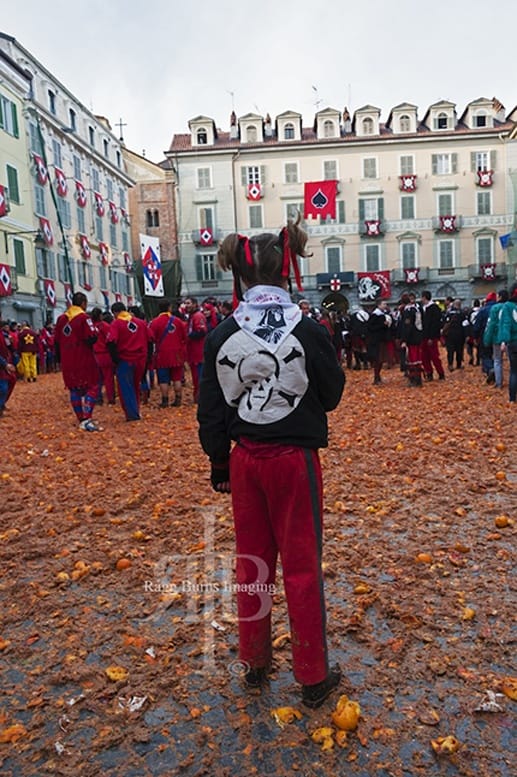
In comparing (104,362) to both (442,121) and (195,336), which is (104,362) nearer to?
(195,336)

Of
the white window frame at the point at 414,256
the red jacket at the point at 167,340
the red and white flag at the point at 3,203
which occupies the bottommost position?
the red jacket at the point at 167,340

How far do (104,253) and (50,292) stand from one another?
367 inches

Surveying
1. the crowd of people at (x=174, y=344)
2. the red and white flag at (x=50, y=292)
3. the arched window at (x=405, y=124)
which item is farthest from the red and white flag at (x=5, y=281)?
the arched window at (x=405, y=124)

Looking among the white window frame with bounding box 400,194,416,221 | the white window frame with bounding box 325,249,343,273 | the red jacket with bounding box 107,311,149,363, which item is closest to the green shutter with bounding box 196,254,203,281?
the white window frame with bounding box 325,249,343,273

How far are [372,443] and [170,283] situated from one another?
41.7 m

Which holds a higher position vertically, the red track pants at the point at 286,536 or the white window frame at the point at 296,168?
the white window frame at the point at 296,168

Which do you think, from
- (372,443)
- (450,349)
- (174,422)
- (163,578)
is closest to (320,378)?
(163,578)

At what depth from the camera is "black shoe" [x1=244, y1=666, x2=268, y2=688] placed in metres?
2.94

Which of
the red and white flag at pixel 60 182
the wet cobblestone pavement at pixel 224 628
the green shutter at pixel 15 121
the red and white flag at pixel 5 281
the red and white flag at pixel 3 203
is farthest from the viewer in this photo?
the red and white flag at pixel 60 182

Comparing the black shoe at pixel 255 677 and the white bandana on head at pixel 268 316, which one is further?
the black shoe at pixel 255 677

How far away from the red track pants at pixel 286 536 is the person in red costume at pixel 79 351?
7396mm

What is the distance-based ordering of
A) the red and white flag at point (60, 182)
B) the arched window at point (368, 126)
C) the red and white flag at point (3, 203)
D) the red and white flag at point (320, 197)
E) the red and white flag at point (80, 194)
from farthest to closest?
the arched window at point (368, 126) < the red and white flag at point (80, 194) < the red and white flag at point (60, 182) < the red and white flag at point (320, 197) < the red and white flag at point (3, 203)

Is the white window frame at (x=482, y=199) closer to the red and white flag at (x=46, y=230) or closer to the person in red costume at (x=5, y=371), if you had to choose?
the red and white flag at (x=46, y=230)

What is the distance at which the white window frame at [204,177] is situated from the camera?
50531 millimetres
